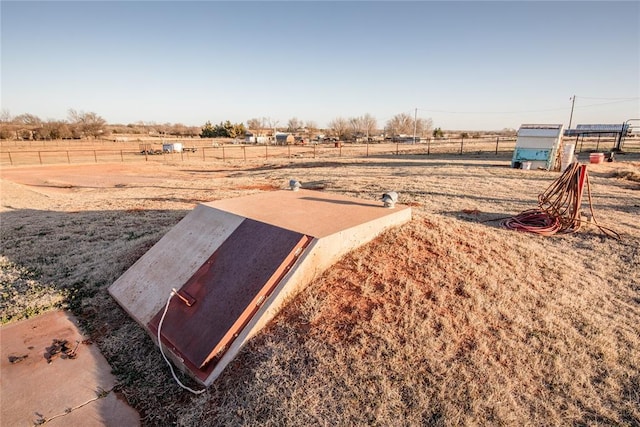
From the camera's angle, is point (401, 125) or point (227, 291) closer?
point (227, 291)

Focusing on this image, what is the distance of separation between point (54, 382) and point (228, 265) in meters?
1.78

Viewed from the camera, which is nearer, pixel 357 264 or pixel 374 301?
pixel 374 301

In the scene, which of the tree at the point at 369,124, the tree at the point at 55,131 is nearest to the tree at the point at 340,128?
the tree at the point at 369,124

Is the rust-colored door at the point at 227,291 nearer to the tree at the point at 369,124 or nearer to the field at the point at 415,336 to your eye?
the field at the point at 415,336

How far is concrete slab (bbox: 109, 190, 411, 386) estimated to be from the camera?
296 centimetres

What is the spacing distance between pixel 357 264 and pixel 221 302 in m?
1.45

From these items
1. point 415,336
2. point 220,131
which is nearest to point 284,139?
point 220,131

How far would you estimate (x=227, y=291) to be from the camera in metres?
3.23

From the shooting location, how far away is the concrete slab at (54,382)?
2.61 meters

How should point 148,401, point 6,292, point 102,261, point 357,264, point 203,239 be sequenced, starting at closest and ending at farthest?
point 148,401
point 357,264
point 203,239
point 6,292
point 102,261

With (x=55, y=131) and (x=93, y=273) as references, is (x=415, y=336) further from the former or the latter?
(x=55, y=131)

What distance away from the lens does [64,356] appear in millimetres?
3285

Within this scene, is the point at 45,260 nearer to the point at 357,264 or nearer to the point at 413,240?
the point at 357,264

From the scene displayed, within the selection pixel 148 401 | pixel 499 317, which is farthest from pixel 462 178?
pixel 148 401
